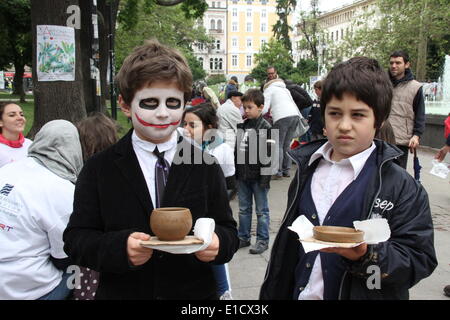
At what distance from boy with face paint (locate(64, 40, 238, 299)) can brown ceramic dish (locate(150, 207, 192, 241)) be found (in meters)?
0.19

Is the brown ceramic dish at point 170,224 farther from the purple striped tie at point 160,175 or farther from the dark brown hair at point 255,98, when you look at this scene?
the dark brown hair at point 255,98

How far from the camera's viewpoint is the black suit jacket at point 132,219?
1.92 meters

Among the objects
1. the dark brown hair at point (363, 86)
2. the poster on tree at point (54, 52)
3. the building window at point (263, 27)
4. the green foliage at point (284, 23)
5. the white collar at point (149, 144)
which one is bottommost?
the white collar at point (149, 144)

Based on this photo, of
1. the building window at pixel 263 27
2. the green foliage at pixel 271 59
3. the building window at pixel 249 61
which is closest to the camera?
the green foliage at pixel 271 59

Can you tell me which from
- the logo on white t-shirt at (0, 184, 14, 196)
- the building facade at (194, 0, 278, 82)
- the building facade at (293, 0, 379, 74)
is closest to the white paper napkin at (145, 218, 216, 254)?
the logo on white t-shirt at (0, 184, 14, 196)

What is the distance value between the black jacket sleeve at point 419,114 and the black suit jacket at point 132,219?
4584 mm

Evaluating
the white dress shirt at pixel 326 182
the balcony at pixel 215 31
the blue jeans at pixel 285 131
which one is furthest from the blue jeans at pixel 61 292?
the balcony at pixel 215 31

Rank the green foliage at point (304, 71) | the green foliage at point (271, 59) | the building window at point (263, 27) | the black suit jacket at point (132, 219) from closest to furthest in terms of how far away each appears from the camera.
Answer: the black suit jacket at point (132, 219) → the green foliage at point (304, 71) → the green foliage at point (271, 59) → the building window at point (263, 27)

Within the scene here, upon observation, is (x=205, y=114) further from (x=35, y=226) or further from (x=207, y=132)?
(x=35, y=226)

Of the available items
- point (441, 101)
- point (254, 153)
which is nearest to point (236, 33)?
point (441, 101)

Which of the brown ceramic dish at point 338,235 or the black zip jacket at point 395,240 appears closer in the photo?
the brown ceramic dish at point 338,235

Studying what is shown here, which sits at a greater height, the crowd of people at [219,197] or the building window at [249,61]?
the building window at [249,61]

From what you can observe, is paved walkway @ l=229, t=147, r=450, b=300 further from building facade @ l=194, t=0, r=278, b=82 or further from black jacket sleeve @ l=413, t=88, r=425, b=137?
building facade @ l=194, t=0, r=278, b=82

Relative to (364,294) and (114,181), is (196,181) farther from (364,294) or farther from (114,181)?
(364,294)
